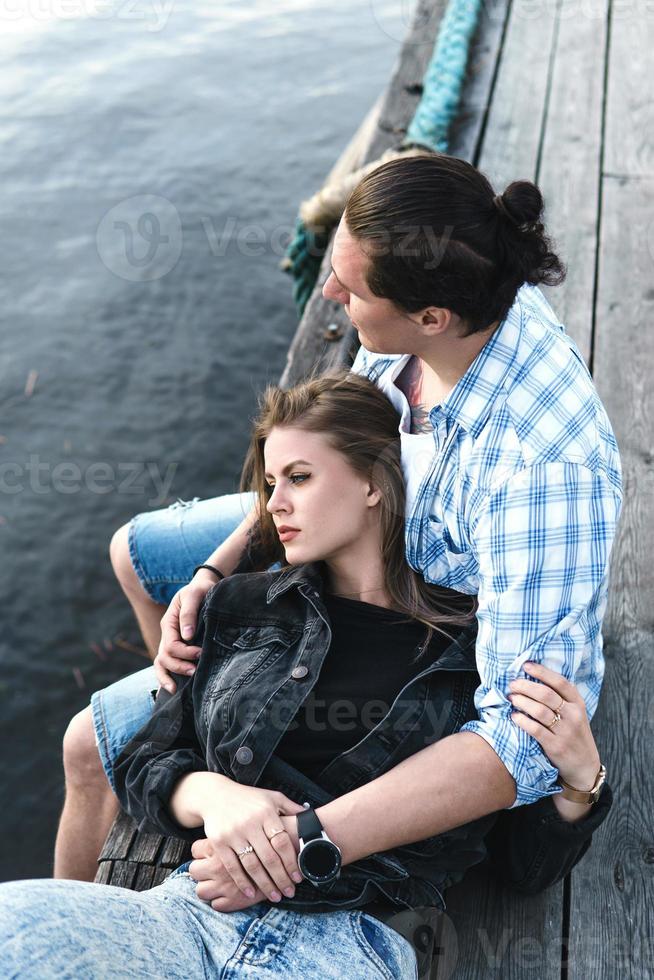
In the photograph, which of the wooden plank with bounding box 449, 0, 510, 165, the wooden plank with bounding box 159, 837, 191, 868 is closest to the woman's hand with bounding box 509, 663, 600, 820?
the wooden plank with bounding box 159, 837, 191, 868

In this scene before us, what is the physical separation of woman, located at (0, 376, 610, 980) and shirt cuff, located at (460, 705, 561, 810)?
0.05 metres

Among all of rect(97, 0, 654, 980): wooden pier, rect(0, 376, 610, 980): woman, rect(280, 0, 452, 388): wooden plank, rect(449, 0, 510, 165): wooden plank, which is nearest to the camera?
rect(0, 376, 610, 980): woman

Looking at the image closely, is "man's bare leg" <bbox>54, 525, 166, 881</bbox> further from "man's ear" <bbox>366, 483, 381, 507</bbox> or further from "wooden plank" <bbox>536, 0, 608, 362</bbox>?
"wooden plank" <bbox>536, 0, 608, 362</bbox>

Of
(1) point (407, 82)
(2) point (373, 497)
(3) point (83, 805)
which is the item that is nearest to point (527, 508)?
(2) point (373, 497)

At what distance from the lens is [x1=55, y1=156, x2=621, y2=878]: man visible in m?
1.46

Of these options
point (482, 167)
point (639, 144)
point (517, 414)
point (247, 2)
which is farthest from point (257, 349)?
point (247, 2)

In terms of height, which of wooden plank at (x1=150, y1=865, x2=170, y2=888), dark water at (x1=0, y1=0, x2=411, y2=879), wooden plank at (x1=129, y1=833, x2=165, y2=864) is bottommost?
dark water at (x1=0, y1=0, x2=411, y2=879)

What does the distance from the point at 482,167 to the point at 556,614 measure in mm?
2718

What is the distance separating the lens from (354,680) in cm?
169

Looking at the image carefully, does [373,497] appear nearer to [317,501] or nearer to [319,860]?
[317,501]

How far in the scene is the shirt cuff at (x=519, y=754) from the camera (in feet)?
4.87

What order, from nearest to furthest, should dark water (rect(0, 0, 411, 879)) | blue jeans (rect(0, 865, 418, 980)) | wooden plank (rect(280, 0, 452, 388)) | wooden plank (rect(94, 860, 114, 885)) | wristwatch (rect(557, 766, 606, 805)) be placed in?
blue jeans (rect(0, 865, 418, 980)), wristwatch (rect(557, 766, 606, 805)), wooden plank (rect(94, 860, 114, 885)), wooden plank (rect(280, 0, 452, 388)), dark water (rect(0, 0, 411, 879))

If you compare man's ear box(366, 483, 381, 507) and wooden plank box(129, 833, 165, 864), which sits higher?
man's ear box(366, 483, 381, 507)

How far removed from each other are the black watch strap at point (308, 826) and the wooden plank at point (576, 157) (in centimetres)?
180
